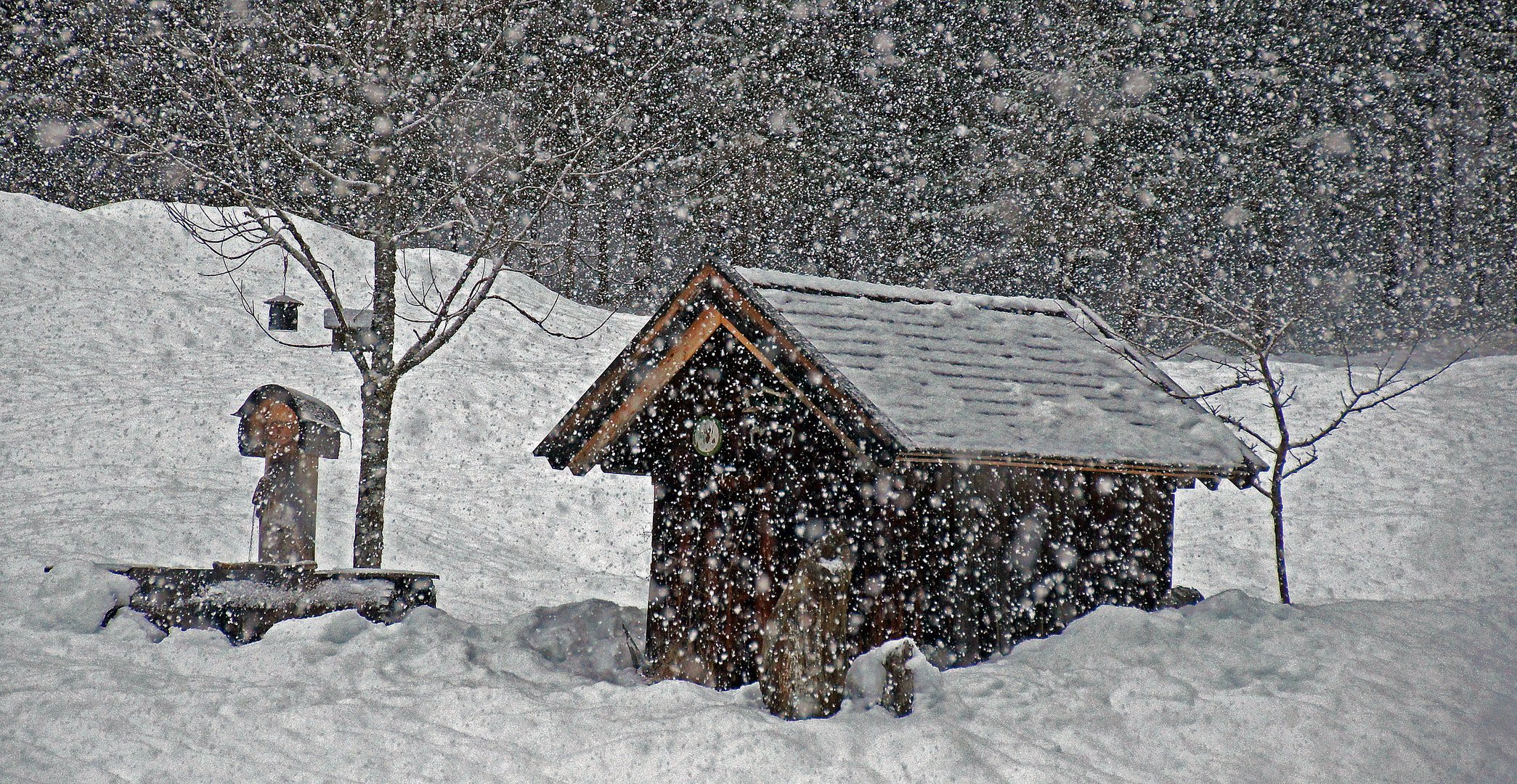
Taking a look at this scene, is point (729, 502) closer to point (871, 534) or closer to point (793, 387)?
point (871, 534)

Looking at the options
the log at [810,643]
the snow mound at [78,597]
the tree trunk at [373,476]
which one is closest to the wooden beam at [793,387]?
the log at [810,643]

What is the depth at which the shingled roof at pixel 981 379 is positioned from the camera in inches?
278

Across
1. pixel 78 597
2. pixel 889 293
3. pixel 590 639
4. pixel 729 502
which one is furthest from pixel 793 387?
pixel 78 597

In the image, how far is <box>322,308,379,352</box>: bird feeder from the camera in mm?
11062

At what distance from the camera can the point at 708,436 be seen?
844 centimetres

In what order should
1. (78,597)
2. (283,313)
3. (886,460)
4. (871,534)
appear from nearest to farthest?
(886,460) → (871,534) → (78,597) → (283,313)

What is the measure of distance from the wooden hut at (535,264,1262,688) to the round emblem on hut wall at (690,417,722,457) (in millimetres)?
21

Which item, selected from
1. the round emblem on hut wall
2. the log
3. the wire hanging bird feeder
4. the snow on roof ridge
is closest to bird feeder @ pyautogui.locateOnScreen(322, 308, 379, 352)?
the wire hanging bird feeder

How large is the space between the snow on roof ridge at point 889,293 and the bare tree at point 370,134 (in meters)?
4.44

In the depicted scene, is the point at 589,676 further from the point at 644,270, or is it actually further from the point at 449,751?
the point at 644,270

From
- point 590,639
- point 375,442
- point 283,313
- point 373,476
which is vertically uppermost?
point 283,313

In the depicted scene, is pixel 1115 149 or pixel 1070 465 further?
pixel 1115 149

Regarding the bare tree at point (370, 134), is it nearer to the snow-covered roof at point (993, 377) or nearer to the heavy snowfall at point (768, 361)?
the heavy snowfall at point (768, 361)

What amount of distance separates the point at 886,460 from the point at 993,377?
1904mm
